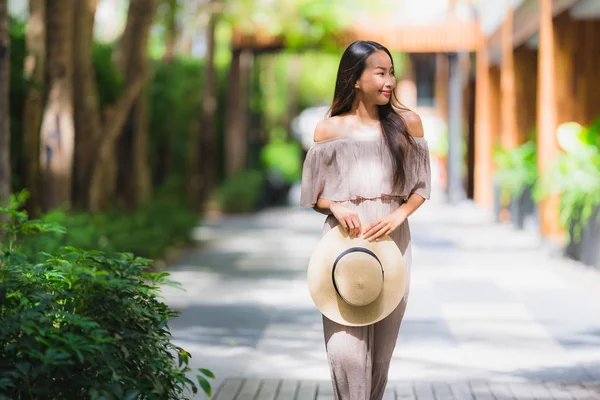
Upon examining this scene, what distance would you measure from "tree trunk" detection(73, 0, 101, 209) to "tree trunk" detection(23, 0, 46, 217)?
514mm

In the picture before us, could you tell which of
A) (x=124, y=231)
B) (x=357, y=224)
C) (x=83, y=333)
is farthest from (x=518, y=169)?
(x=83, y=333)

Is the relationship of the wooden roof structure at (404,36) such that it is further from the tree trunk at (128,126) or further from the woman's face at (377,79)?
the woman's face at (377,79)

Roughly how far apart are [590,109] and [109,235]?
836 centimetres

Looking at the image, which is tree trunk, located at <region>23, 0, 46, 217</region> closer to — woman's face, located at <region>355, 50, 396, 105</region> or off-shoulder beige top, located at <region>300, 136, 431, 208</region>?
A: off-shoulder beige top, located at <region>300, 136, 431, 208</region>

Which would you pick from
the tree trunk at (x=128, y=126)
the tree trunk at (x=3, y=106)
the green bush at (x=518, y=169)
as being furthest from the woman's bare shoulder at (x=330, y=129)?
the green bush at (x=518, y=169)

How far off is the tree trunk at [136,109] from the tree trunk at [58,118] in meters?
3.14

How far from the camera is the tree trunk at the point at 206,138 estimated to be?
27562mm

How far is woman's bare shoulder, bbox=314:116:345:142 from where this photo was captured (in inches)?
214

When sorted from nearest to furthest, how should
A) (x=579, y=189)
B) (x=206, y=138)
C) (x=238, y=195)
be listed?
(x=579, y=189)
(x=206, y=138)
(x=238, y=195)

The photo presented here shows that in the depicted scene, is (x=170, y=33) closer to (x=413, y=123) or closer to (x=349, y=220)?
(x=413, y=123)

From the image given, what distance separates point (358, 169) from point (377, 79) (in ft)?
1.41

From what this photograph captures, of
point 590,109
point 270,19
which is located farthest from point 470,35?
point 590,109

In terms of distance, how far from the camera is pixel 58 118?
14.0 meters

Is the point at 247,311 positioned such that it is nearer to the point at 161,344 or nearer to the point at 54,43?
the point at 54,43
